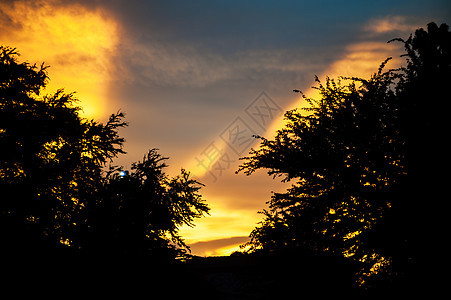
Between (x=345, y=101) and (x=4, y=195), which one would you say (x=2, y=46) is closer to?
(x=4, y=195)

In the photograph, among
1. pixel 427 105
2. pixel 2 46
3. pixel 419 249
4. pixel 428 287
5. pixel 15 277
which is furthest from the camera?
pixel 2 46

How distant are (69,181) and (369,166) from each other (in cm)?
1639

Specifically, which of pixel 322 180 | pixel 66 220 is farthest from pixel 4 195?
pixel 322 180

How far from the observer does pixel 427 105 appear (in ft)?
36.4

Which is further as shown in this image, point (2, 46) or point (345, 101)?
point (2, 46)

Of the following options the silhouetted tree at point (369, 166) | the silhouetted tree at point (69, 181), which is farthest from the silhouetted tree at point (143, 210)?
the silhouetted tree at point (369, 166)

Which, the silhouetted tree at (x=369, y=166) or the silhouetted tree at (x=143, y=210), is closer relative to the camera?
the silhouetted tree at (x=369, y=166)

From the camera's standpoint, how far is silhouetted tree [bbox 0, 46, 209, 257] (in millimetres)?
16812

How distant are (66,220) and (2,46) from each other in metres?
10.3

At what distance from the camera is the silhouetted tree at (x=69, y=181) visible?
1681 centimetres

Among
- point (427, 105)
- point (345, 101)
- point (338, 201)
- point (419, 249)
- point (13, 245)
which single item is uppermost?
point (345, 101)

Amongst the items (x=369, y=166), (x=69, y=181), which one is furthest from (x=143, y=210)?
(x=369, y=166)

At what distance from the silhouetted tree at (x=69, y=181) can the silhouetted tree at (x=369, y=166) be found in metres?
7.29

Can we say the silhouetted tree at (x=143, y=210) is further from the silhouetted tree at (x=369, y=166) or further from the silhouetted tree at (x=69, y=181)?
the silhouetted tree at (x=369, y=166)
